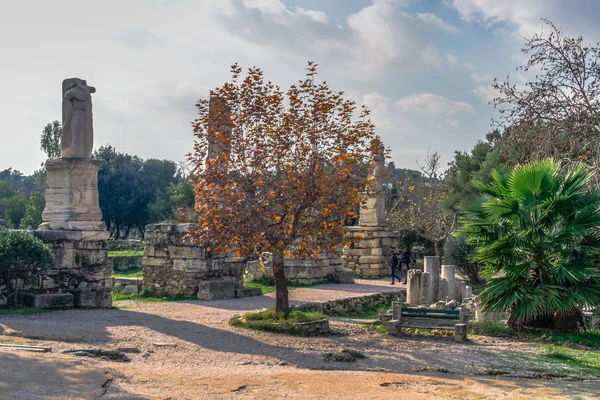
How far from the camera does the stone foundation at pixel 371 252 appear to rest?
2272 cm

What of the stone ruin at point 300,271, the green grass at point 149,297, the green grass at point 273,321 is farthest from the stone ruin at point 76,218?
the stone ruin at point 300,271

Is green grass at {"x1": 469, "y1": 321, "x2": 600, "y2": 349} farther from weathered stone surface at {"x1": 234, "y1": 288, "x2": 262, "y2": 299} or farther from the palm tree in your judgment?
weathered stone surface at {"x1": 234, "y1": 288, "x2": 262, "y2": 299}

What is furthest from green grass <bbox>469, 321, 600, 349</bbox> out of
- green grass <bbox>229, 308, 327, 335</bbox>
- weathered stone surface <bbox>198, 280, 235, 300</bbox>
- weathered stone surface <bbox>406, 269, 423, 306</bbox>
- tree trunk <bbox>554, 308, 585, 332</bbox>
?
weathered stone surface <bbox>198, 280, 235, 300</bbox>

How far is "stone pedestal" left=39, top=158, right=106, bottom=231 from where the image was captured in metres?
12.7

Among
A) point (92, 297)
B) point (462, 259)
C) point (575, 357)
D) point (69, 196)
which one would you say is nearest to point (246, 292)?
point (92, 297)

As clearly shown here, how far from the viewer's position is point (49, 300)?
1191 cm

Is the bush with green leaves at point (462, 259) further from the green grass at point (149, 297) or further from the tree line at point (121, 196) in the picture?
the tree line at point (121, 196)

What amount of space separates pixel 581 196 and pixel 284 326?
556 cm

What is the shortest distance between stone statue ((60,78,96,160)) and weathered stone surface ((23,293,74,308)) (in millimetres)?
2755

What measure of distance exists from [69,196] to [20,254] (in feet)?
6.28

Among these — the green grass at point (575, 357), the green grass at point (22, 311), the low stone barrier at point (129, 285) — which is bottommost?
the green grass at point (575, 357)

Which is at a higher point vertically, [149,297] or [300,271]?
[300,271]

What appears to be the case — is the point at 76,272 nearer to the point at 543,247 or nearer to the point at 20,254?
the point at 20,254

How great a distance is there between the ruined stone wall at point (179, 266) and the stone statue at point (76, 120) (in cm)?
321
